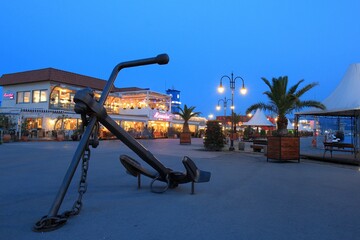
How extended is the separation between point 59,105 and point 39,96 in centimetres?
260

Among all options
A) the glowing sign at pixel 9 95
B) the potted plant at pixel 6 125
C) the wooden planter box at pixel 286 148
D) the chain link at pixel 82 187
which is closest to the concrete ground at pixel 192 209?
the chain link at pixel 82 187

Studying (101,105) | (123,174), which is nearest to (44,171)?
(123,174)

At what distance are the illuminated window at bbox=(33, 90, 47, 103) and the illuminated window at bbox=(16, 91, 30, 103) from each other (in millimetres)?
1545

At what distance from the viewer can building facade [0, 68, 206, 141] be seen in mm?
30688

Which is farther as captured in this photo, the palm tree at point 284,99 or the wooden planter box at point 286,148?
the palm tree at point 284,99

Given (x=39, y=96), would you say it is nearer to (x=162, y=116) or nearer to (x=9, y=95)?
(x=9, y=95)

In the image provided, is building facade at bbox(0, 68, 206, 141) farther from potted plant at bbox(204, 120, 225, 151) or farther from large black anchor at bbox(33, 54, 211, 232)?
large black anchor at bbox(33, 54, 211, 232)

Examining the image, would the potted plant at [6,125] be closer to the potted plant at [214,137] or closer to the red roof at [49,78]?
the red roof at [49,78]

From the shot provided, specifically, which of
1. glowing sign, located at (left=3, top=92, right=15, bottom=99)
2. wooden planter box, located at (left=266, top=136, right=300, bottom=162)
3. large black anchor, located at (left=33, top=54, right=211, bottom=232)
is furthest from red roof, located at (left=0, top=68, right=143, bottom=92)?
large black anchor, located at (left=33, top=54, right=211, bottom=232)

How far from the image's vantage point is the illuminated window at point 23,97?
3602 cm

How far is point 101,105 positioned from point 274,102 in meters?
14.7

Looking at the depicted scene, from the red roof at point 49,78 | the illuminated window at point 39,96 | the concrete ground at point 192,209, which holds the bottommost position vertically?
the concrete ground at point 192,209

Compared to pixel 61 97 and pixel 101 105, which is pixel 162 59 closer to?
pixel 101 105

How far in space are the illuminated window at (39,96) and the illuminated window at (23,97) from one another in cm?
154
